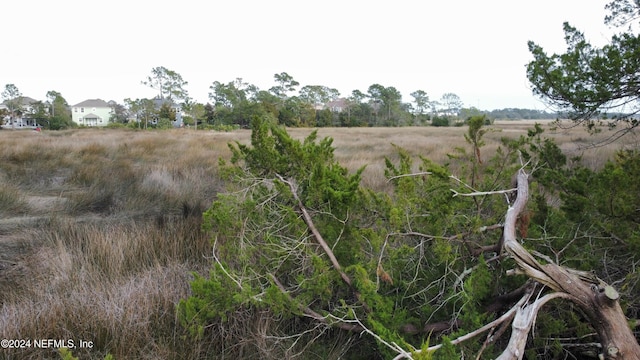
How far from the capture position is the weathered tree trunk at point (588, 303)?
1.45 meters

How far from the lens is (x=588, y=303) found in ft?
5.18

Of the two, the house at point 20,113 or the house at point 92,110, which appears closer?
the house at point 20,113

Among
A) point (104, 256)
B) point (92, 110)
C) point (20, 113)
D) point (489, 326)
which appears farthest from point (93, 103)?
point (489, 326)

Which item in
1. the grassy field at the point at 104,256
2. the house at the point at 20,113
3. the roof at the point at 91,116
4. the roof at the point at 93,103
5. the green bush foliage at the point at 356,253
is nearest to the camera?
the green bush foliage at the point at 356,253

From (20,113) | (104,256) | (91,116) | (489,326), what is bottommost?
(104,256)

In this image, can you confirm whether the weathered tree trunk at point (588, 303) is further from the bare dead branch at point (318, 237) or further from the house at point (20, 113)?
the house at point (20, 113)

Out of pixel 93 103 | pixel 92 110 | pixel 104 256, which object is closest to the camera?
pixel 104 256

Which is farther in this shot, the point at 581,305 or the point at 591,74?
the point at 591,74

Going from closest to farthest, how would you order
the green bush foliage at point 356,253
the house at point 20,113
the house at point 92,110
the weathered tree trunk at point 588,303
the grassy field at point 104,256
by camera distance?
the weathered tree trunk at point 588,303
the green bush foliage at point 356,253
the grassy field at point 104,256
the house at point 20,113
the house at point 92,110

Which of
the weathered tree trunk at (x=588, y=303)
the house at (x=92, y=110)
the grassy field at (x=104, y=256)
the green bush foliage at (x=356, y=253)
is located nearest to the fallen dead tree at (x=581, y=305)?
the weathered tree trunk at (x=588, y=303)

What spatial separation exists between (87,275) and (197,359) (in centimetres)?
157

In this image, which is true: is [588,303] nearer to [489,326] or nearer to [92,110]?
[489,326]

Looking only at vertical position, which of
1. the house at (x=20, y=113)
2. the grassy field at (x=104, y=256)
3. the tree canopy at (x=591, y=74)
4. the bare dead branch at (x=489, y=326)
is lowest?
the grassy field at (x=104, y=256)

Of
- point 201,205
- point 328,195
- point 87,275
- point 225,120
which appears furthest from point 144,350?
point 225,120
